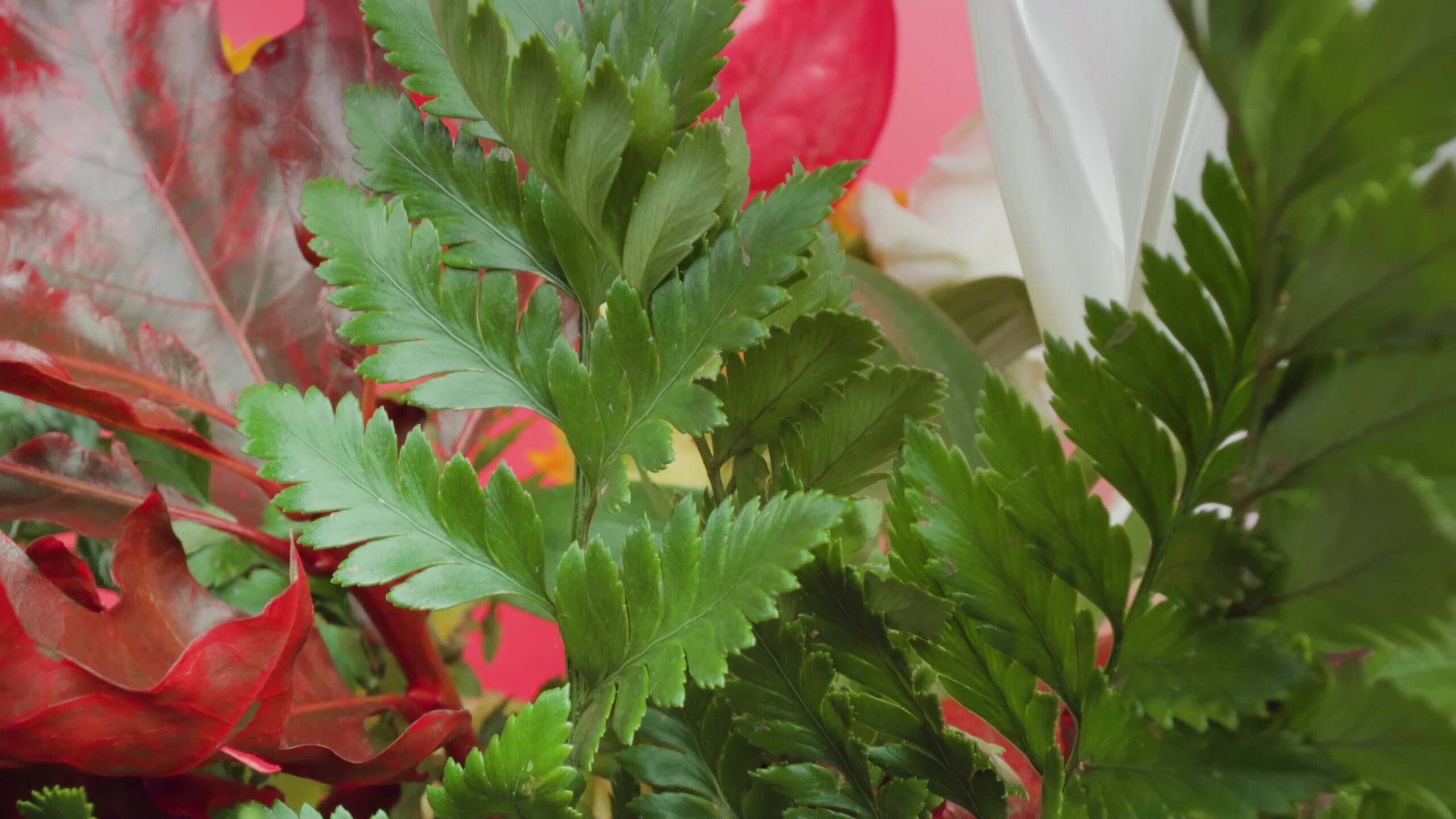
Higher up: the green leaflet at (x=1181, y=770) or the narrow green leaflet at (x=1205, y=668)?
the narrow green leaflet at (x=1205, y=668)

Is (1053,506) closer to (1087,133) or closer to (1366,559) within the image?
(1366,559)

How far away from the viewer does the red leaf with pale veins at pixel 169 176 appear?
0.24 metres

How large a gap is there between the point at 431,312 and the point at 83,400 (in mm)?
68

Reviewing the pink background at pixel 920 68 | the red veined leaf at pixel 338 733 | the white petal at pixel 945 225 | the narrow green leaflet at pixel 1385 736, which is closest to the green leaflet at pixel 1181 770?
the narrow green leaflet at pixel 1385 736

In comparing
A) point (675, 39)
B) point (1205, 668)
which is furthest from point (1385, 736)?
point (675, 39)

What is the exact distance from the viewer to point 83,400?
0.62 feet

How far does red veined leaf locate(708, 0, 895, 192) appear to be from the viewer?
1.22 ft

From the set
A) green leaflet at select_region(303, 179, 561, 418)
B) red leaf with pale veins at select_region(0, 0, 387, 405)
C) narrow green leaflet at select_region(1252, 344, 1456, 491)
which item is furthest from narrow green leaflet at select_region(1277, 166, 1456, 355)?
red leaf with pale veins at select_region(0, 0, 387, 405)

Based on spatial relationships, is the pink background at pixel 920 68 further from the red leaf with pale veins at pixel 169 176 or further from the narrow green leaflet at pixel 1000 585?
the narrow green leaflet at pixel 1000 585

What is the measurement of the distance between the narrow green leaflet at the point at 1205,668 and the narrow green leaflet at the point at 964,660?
3 centimetres

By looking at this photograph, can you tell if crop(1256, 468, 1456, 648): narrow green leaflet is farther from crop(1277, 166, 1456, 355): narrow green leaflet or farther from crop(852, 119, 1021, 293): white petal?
crop(852, 119, 1021, 293): white petal

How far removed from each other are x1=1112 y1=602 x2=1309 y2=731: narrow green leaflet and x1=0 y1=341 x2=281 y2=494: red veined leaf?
0.17m

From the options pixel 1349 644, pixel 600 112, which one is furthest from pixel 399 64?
pixel 1349 644

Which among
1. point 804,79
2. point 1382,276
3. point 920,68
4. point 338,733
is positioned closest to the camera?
point 1382,276
